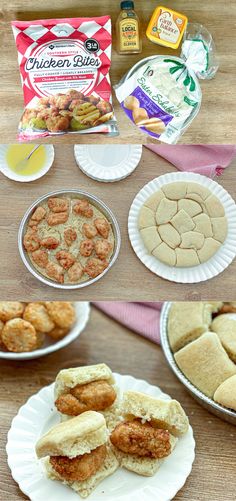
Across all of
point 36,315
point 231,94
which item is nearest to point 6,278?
point 36,315

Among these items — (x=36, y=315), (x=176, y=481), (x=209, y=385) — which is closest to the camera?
(x=176, y=481)

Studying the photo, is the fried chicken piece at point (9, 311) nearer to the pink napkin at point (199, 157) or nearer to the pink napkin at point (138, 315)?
the pink napkin at point (138, 315)

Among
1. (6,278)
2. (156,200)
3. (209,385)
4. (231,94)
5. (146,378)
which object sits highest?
(231,94)

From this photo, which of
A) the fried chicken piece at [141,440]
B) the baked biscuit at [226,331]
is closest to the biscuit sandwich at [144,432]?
the fried chicken piece at [141,440]

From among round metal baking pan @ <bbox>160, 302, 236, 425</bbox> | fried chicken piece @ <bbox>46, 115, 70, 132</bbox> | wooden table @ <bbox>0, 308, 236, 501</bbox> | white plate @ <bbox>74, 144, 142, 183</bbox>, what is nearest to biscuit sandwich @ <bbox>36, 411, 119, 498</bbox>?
wooden table @ <bbox>0, 308, 236, 501</bbox>

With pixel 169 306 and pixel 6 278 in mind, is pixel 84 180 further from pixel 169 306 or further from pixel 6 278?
pixel 169 306

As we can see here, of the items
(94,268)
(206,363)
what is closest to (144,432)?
(206,363)
